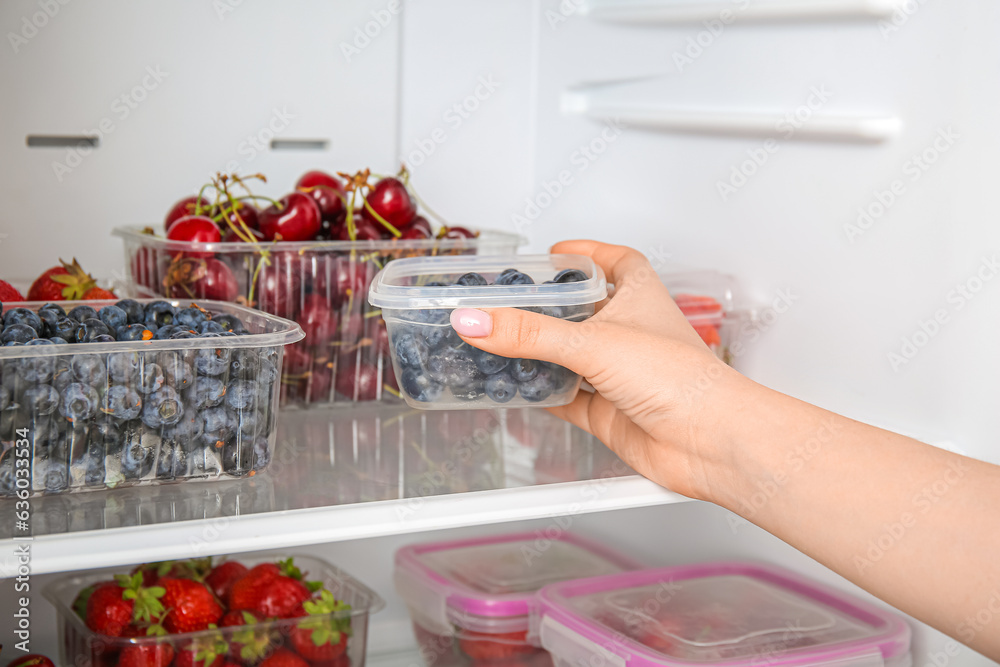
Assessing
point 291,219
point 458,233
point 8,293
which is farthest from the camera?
point 458,233

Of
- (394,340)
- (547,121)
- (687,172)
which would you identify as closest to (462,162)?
(547,121)

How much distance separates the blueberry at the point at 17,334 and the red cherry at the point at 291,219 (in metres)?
0.33

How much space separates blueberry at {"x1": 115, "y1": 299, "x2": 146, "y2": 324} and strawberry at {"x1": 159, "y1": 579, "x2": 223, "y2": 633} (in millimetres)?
372

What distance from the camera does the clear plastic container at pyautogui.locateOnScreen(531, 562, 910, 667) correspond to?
0.93 metres

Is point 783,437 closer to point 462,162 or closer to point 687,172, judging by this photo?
point 687,172

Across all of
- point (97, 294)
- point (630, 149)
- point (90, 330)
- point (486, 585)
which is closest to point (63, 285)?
point (97, 294)

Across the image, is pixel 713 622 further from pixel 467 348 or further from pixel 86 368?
pixel 86 368

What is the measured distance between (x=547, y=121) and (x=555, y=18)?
16 centimetres

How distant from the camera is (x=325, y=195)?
3.56ft

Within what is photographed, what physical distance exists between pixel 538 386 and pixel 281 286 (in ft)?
1.10

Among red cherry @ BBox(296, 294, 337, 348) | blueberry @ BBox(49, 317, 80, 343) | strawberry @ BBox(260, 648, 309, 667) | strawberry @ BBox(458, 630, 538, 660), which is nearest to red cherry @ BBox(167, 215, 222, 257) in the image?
red cherry @ BBox(296, 294, 337, 348)

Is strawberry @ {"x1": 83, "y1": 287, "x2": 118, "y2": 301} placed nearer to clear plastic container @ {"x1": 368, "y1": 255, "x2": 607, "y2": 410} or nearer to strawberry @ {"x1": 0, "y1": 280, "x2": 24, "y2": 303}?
strawberry @ {"x1": 0, "y1": 280, "x2": 24, "y2": 303}

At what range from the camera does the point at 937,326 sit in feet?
2.94

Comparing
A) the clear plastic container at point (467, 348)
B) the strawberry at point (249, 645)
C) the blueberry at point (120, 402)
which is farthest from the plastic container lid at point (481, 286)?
the strawberry at point (249, 645)
